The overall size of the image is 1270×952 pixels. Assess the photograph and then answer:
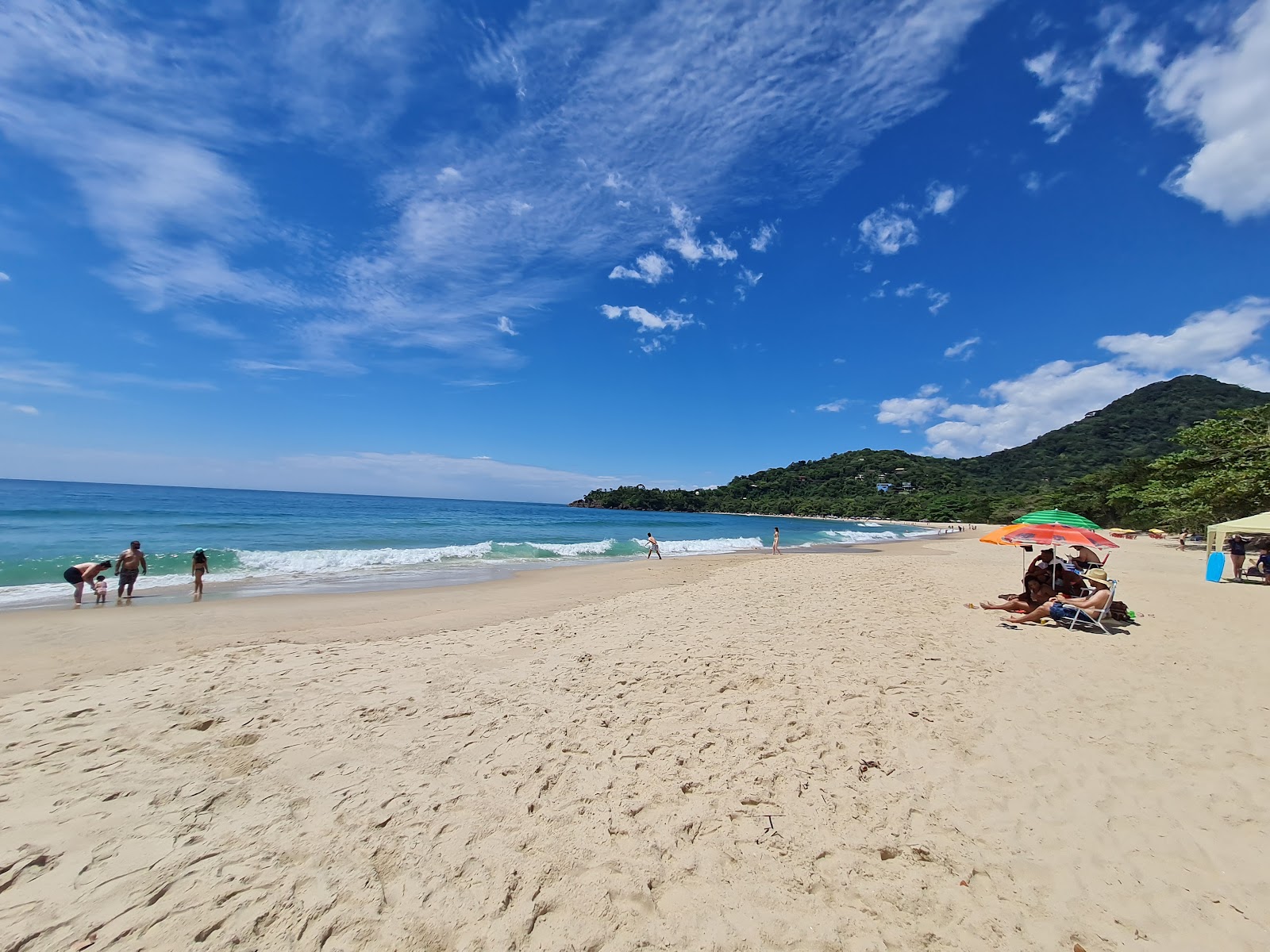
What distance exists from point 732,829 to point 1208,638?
9293 millimetres

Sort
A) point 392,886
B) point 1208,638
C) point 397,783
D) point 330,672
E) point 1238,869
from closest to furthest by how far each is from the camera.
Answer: point 392,886
point 1238,869
point 397,783
point 330,672
point 1208,638

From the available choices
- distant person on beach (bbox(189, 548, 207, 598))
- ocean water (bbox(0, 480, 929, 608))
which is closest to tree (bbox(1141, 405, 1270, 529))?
ocean water (bbox(0, 480, 929, 608))

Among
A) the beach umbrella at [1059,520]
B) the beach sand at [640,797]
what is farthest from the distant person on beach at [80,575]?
the beach umbrella at [1059,520]

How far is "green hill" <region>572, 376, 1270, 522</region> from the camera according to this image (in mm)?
103000

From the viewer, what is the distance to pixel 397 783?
12.3ft

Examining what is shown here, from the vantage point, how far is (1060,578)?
9.38m

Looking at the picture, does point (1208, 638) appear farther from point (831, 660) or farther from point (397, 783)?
point (397, 783)

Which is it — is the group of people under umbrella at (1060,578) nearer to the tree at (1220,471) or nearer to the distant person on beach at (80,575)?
the tree at (1220,471)

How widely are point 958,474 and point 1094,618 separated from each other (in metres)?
143

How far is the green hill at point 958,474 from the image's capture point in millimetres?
103000

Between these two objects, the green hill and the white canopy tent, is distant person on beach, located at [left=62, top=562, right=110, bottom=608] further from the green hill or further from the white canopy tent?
the green hill

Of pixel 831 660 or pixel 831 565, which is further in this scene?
pixel 831 565

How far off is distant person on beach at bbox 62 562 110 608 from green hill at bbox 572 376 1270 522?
311 feet

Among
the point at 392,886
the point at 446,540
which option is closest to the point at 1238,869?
the point at 392,886
